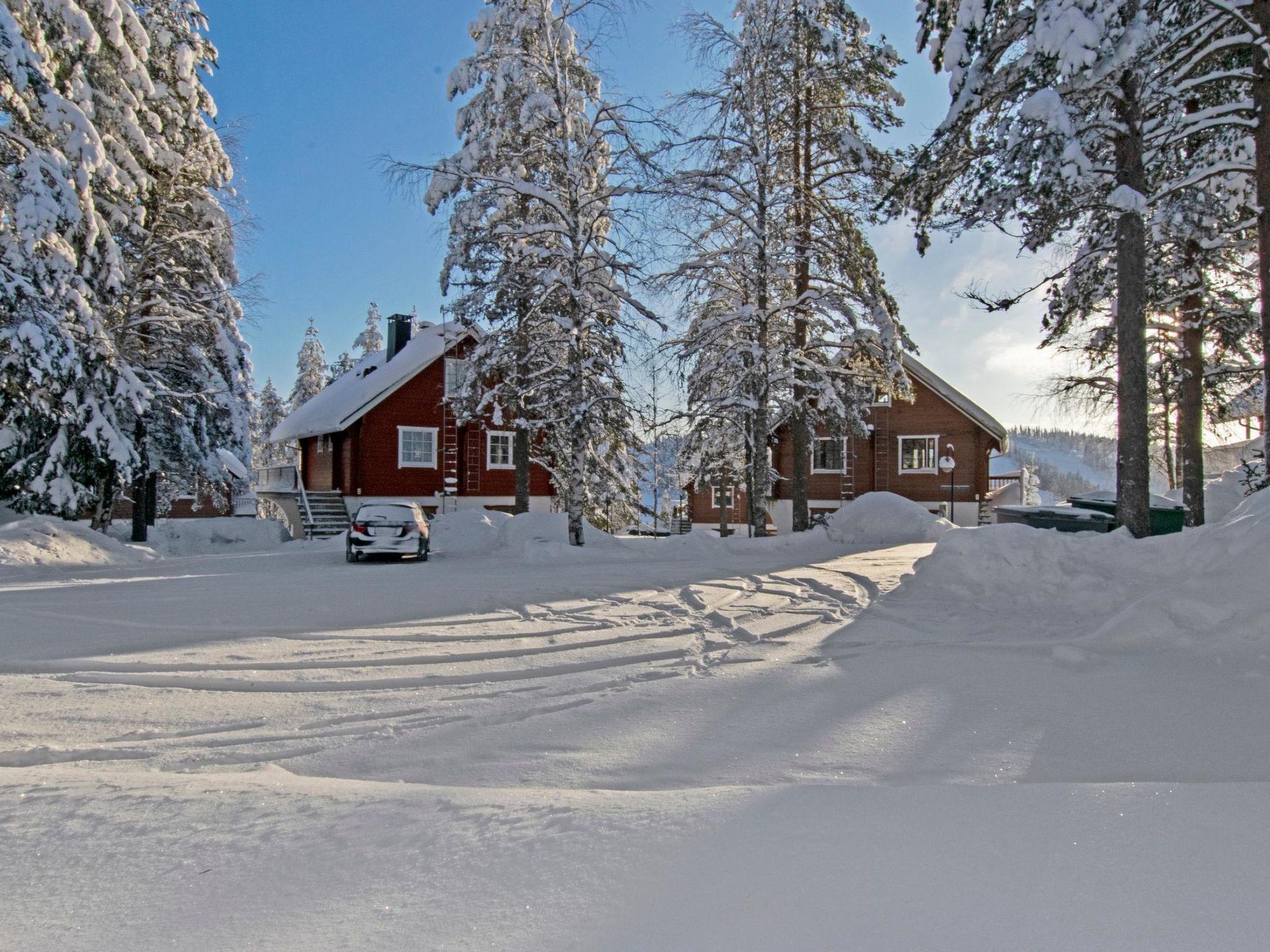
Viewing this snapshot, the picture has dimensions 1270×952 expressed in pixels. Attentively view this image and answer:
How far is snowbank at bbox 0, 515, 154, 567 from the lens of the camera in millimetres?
13266

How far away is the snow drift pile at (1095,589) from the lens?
6.31 metres

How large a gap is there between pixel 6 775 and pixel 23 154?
575 inches

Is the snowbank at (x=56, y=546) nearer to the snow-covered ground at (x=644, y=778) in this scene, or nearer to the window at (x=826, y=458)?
the snow-covered ground at (x=644, y=778)

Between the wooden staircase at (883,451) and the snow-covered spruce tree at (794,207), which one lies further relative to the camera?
the wooden staircase at (883,451)

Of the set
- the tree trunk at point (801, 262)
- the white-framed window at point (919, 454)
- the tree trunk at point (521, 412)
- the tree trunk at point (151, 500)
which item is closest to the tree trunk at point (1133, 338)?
the tree trunk at point (801, 262)

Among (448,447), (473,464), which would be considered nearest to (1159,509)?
(473,464)

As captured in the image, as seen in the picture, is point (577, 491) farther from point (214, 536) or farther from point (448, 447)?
point (448, 447)

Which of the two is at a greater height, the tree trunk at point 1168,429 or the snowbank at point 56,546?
the tree trunk at point 1168,429

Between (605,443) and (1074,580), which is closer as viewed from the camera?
(1074,580)

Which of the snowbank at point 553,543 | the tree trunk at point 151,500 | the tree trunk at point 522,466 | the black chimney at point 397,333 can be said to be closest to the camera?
the snowbank at point 553,543

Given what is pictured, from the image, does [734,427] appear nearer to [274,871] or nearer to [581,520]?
[581,520]

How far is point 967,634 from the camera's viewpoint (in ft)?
24.1

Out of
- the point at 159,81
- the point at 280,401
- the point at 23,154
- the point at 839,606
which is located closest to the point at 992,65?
the point at 839,606

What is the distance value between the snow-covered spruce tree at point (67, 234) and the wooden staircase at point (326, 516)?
7217 millimetres
